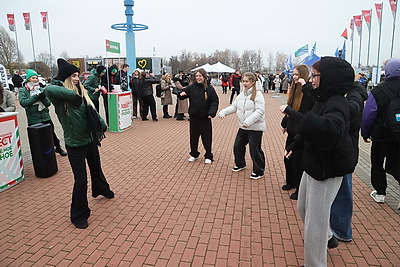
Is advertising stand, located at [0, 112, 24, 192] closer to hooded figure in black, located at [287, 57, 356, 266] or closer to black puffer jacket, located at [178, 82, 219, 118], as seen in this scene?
black puffer jacket, located at [178, 82, 219, 118]

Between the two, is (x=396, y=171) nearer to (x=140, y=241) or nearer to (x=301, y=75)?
(x=301, y=75)

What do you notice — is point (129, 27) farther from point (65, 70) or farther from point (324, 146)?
point (324, 146)

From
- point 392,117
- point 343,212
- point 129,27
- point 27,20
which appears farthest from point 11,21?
Result: point 343,212

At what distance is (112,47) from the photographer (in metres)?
9.97

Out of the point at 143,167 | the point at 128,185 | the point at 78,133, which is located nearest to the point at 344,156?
the point at 78,133

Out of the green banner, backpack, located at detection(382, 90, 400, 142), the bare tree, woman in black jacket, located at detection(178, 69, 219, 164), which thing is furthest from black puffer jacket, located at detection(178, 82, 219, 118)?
the bare tree

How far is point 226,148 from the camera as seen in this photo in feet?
24.3

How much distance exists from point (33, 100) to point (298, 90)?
4534 millimetres

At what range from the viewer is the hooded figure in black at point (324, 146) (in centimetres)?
219

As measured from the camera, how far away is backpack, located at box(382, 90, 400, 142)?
3777 millimetres

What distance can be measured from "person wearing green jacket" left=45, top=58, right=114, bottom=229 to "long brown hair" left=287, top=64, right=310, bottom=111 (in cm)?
261

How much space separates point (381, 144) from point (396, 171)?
41 centimetres

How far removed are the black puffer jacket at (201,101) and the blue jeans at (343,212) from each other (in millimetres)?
3036

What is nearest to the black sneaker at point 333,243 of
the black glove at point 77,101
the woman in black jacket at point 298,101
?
the woman in black jacket at point 298,101
